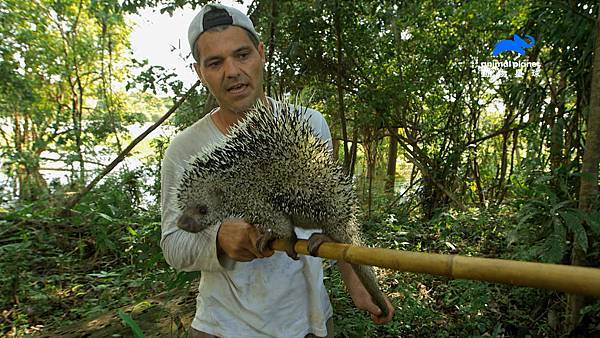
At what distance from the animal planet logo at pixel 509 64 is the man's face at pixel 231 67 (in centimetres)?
457

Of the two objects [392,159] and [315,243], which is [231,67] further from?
[392,159]

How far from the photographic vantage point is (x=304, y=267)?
5.83ft

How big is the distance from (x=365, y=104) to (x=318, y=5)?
1714mm

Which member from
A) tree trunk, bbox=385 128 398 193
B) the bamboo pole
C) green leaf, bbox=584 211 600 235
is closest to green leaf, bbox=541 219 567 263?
green leaf, bbox=584 211 600 235

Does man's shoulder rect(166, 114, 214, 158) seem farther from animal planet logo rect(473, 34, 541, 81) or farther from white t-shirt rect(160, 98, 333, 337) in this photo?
animal planet logo rect(473, 34, 541, 81)

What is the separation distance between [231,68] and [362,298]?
1.23 m

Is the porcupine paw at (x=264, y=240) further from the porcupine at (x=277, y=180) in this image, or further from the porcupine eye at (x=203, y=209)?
the porcupine eye at (x=203, y=209)

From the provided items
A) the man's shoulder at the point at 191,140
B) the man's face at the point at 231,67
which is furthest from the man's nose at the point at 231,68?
the man's shoulder at the point at 191,140

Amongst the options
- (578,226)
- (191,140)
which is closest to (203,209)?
(191,140)

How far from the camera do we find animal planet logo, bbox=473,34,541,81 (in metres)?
5.29

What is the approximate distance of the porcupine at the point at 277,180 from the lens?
62.8 inches

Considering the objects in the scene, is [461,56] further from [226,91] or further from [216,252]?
[216,252]

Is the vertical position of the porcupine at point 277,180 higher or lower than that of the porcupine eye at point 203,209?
higher

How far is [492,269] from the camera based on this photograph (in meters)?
0.92
